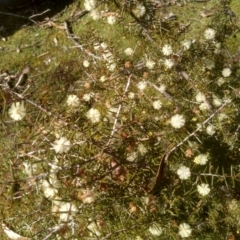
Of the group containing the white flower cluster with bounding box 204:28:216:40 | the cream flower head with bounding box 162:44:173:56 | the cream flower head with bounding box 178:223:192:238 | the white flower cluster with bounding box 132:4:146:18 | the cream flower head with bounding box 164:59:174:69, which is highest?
the white flower cluster with bounding box 132:4:146:18

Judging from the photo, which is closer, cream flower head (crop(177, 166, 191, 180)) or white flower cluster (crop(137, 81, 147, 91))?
cream flower head (crop(177, 166, 191, 180))

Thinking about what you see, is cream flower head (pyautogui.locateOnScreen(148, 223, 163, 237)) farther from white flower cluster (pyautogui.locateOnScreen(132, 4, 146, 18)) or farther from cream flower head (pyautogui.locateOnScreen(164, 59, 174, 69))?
white flower cluster (pyautogui.locateOnScreen(132, 4, 146, 18))

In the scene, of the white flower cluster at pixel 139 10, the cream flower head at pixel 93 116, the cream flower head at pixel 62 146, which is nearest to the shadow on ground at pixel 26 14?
the white flower cluster at pixel 139 10

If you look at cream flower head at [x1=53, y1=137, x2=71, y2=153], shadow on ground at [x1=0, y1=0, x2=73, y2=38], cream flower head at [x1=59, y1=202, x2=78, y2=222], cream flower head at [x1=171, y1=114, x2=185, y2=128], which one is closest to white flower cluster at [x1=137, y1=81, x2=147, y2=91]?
cream flower head at [x1=171, y1=114, x2=185, y2=128]

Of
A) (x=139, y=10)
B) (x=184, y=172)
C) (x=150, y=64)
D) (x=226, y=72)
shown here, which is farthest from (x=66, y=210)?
(x=226, y=72)

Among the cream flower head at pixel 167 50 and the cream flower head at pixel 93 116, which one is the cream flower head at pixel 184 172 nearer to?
the cream flower head at pixel 93 116

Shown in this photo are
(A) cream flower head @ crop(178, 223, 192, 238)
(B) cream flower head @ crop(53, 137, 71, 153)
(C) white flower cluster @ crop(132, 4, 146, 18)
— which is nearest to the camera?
(B) cream flower head @ crop(53, 137, 71, 153)

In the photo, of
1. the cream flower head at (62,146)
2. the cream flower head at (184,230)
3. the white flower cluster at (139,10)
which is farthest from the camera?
the white flower cluster at (139,10)

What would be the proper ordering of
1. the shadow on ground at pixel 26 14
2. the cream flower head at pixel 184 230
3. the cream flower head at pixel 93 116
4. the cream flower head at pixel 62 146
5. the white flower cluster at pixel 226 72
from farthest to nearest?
1. the shadow on ground at pixel 26 14
2. the white flower cluster at pixel 226 72
3. the cream flower head at pixel 184 230
4. the cream flower head at pixel 93 116
5. the cream flower head at pixel 62 146

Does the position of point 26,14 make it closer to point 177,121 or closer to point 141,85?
point 141,85
